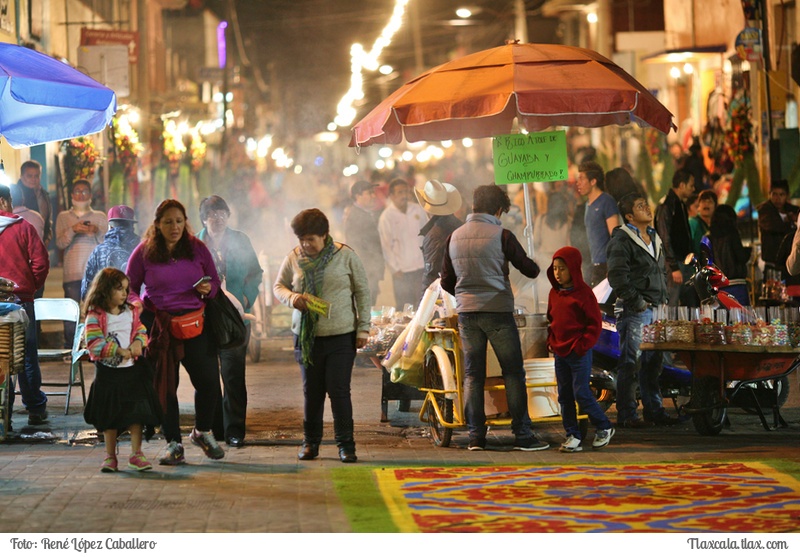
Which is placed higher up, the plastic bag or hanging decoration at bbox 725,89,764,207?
hanging decoration at bbox 725,89,764,207

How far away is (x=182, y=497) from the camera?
796 centimetres

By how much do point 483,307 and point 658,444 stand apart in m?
1.73

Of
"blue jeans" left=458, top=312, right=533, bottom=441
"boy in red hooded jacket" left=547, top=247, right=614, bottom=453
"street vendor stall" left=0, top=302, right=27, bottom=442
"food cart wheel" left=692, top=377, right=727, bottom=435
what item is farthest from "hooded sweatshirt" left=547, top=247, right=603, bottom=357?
"street vendor stall" left=0, top=302, right=27, bottom=442

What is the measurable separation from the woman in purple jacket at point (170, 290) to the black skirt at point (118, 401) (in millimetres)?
358

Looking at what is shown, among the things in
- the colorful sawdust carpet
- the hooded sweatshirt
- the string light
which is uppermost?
the string light

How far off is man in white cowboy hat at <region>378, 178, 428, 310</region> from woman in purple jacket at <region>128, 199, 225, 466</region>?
24.6 ft

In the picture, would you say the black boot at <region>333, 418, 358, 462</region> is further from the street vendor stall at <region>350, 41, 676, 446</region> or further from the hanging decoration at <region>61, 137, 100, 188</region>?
the hanging decoration at <region>61, 137, 100, 188</region>

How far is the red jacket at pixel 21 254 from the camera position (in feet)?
37.6

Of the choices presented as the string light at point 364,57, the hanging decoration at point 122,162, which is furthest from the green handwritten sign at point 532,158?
the string light at point 364,57

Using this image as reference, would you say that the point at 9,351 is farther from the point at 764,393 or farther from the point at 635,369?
the point at 764,393

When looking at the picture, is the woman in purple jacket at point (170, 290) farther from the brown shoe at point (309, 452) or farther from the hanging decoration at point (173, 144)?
the hanging decoration at point (173, 144)

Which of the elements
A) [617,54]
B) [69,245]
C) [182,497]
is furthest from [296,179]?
[182,497]

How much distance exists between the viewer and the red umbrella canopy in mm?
9977
